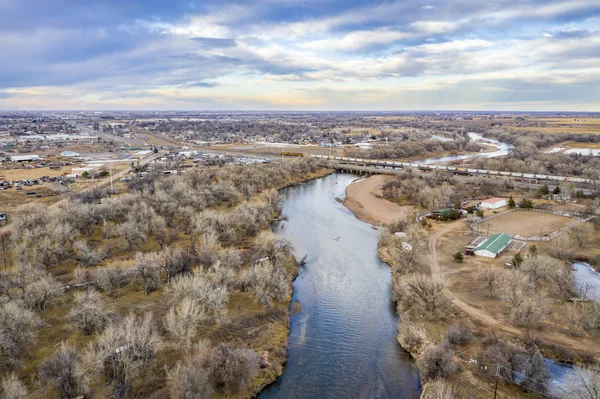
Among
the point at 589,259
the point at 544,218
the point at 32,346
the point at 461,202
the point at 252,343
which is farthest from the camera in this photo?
the point at 461,202

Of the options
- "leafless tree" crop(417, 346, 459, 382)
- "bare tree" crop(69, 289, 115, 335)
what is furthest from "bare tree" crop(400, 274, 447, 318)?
"bare tree" crop(69, 289, 115, 335)

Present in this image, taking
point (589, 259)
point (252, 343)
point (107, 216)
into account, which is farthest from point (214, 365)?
point (589, 259)

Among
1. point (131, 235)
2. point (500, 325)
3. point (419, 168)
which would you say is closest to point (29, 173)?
point (131, 235)

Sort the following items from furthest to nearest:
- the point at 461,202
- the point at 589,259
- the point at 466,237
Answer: the point at 461,202 → the point at 466,237 → the point at 589,259

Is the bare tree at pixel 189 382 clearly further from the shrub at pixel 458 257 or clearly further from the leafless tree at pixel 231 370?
the shrub at pixel 458 257

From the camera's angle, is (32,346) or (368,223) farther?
(368,223)

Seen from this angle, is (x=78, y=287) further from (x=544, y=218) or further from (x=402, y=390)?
(x=544, y=218)

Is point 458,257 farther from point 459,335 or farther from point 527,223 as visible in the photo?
point 527,223
